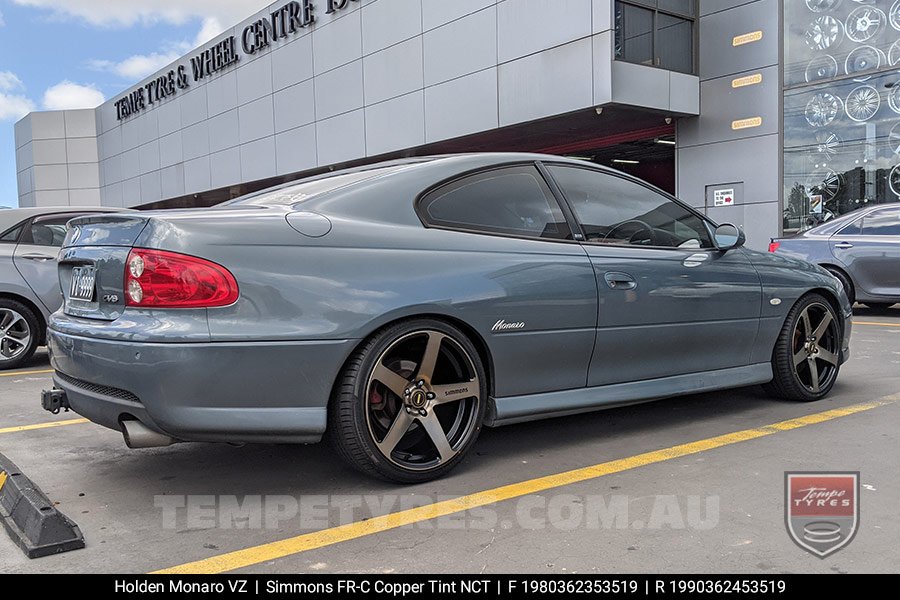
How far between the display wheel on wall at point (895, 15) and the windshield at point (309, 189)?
13.9 m

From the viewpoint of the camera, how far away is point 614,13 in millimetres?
15469

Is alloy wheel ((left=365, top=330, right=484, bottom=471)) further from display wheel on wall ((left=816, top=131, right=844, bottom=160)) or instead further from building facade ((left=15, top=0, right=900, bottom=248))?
display wheel on wall ((left=816, top=131, right=844, bottom=160))

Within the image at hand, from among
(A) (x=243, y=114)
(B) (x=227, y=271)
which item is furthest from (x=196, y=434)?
(A) (x=243, y=114)

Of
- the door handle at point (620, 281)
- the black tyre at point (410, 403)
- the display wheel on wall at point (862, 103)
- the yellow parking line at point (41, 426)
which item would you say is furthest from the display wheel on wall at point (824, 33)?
the yellow parking line at point (41, 426)

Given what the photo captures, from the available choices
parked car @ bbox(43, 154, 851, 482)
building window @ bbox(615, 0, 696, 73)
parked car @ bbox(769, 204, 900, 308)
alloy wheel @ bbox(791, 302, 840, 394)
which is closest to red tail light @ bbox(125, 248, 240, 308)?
parked car @ bbox(43, 154, 851, 482)

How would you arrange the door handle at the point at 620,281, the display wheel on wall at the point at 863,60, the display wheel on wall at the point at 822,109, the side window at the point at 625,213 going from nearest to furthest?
the door handle at the point at 620,281, the side window at the point at 625,213, the display wheel on wall at the point at 863,60, the display wheel on wall at the point at 822,109

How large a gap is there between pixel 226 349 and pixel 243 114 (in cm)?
2760

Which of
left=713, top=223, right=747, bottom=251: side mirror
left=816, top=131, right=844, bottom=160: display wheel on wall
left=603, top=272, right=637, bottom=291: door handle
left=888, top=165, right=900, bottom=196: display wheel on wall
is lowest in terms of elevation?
left=603, top=272, right=637, bottom=291: door handle

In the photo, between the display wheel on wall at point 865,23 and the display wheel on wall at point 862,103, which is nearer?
the display wheel on wall at point 865,23

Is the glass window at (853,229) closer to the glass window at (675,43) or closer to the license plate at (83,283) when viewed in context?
the glass window at (675,43)

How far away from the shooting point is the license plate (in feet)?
11.0

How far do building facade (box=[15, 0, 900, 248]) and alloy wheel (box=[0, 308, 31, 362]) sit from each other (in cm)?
1145

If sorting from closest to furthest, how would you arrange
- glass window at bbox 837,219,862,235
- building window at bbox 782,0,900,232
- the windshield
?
the windshield
glass window at bbox 837,219,862,235
building window at bbox 782,0,900,232

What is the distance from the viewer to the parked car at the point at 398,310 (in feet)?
9.96
